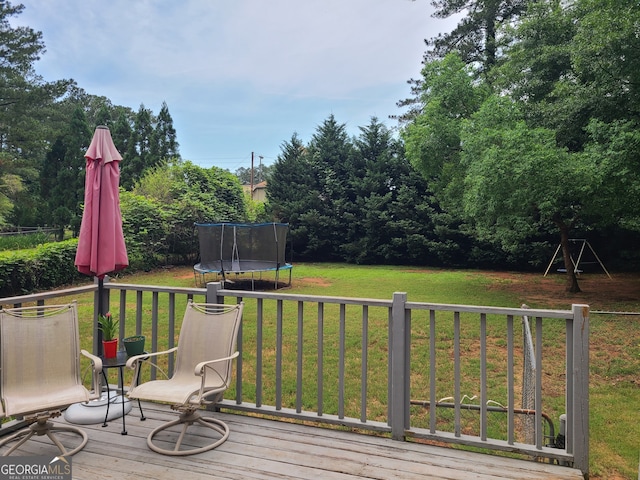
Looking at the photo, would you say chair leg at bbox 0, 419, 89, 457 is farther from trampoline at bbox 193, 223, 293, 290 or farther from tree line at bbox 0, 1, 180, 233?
tree line at bbox 0, 1, 180, 233

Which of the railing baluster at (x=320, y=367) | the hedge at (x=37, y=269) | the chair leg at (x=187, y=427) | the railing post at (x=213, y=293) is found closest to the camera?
the chair leg at (x=187, y=427)

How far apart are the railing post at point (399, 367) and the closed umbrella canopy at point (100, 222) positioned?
1.93 m

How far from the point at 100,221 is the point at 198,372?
4.43 feet

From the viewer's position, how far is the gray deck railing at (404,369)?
2143 millimetres

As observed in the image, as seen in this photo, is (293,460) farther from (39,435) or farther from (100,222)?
(100,222)

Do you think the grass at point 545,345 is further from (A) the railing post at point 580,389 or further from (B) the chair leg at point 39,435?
(B) the chair leg at point 39,435

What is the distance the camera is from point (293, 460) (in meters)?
2.17

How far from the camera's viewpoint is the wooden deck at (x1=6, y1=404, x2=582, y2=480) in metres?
2.04

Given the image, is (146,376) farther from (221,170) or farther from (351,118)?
(351,118)

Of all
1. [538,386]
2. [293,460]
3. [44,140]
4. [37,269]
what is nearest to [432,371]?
[538,386]

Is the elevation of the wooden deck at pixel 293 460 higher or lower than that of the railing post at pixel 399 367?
lower

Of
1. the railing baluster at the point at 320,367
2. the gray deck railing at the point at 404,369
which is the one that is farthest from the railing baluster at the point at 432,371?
the railing baluster at the point at 320,367

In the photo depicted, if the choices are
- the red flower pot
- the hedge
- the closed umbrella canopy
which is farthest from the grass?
the closed umbrella canopy

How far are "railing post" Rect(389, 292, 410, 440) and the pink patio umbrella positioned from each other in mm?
1938
